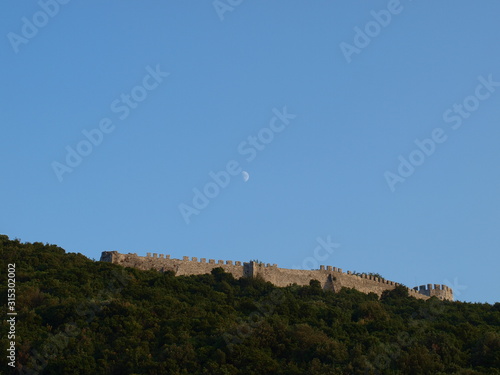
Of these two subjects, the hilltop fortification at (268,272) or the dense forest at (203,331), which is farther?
the hilltop fortification at (268,272)

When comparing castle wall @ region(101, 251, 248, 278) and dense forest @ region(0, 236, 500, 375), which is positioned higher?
castle wall @ region(101, 251, 248, 278)

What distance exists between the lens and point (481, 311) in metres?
45.7

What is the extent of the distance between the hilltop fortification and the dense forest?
142 inches

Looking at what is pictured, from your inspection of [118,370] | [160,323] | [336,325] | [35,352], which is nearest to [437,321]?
[336,325]

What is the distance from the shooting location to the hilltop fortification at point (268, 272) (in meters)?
48.5

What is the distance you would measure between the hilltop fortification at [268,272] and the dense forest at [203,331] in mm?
3603

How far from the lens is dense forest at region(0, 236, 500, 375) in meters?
31.0

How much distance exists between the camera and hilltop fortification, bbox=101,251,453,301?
48469mm

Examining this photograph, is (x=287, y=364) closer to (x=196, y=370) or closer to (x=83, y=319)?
(x=196, y=370)

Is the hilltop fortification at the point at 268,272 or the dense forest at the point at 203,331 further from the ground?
the hilltop fortification at the point at 268,272

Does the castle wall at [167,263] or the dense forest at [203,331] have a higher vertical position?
the castle wall at [167,263]

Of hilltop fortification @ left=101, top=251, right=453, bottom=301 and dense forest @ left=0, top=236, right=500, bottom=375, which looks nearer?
dense forest @ left=0, top=236, right=500, bottom=375

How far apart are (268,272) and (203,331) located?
17.0 metres

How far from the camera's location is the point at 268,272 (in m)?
51.3
